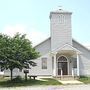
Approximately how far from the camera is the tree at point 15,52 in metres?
33.8

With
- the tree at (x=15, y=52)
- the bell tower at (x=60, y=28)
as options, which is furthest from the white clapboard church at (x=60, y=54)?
the tree at (x=15, y=52)

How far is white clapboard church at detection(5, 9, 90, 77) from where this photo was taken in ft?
138

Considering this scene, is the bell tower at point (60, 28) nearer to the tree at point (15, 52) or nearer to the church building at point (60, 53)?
the church building at point (60, 53)

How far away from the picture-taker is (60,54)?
139 feet

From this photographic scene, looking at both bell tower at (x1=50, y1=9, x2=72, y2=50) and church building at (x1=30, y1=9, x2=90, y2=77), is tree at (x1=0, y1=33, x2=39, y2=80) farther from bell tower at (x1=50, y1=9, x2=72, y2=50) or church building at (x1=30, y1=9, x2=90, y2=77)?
bell tower at (x1=50, y1=9, x2=72, y2=50)

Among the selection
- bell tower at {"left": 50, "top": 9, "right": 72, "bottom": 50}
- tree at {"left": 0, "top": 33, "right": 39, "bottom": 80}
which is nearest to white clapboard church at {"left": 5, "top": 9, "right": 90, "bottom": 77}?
bell tower at {"left": 50, "top": 9, "right": 72, "bottom": 50}

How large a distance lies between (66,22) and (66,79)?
8971 mm

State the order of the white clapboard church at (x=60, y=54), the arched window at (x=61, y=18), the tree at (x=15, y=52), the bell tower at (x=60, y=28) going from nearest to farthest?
the tree at (x=15, y=52) → the white clapboard church at (x=60, y=54) → the bell tower at (x=60, y=28) → the arched window at (x=61, y=18)

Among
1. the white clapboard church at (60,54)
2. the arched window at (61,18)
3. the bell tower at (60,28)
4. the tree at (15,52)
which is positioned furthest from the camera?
the arched window at (61,18)

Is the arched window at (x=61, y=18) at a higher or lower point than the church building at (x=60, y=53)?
higher

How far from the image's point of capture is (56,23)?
4306 centimetres

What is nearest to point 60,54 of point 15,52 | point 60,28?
point 60,28

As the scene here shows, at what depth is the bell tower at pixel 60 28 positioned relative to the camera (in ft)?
140

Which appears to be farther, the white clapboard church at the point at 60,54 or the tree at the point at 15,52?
the white clapboard church at the point at 60,54
